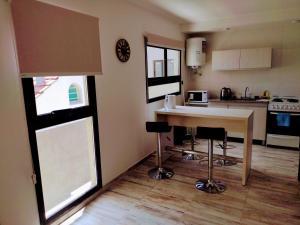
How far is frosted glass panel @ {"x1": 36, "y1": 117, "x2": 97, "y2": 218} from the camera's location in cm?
267

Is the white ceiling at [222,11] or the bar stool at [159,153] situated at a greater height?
the white ceiling at [222,11]

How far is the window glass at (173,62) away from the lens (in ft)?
15.9

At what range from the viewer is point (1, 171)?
6.12ft

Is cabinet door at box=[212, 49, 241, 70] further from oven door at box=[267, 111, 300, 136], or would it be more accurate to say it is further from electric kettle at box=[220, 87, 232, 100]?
oven door at box=[267, 111, 300, 136]

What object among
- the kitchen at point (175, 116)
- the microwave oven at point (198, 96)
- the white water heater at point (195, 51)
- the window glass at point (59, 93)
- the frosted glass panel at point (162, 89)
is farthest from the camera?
the microwave oven at point (198, 96)

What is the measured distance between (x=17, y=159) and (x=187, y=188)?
210 centimetres

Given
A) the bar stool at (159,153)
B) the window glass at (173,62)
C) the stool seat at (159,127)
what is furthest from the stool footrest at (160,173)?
the window glass at (173,62)

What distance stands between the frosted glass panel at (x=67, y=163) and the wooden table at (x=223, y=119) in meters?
1.27

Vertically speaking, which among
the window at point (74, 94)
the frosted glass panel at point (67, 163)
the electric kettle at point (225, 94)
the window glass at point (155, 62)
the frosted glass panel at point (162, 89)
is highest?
the window glass at point (155, 62)

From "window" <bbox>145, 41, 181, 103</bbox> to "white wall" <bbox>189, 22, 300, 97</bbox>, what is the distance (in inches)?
36.8

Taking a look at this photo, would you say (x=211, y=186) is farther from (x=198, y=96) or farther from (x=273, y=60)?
(x=273, y=60)

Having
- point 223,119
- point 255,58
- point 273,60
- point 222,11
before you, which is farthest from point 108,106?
point 273,60

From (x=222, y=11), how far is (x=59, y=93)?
3.13m

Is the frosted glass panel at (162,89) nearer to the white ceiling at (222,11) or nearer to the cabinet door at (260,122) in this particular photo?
the white ceiling at (222,11)
